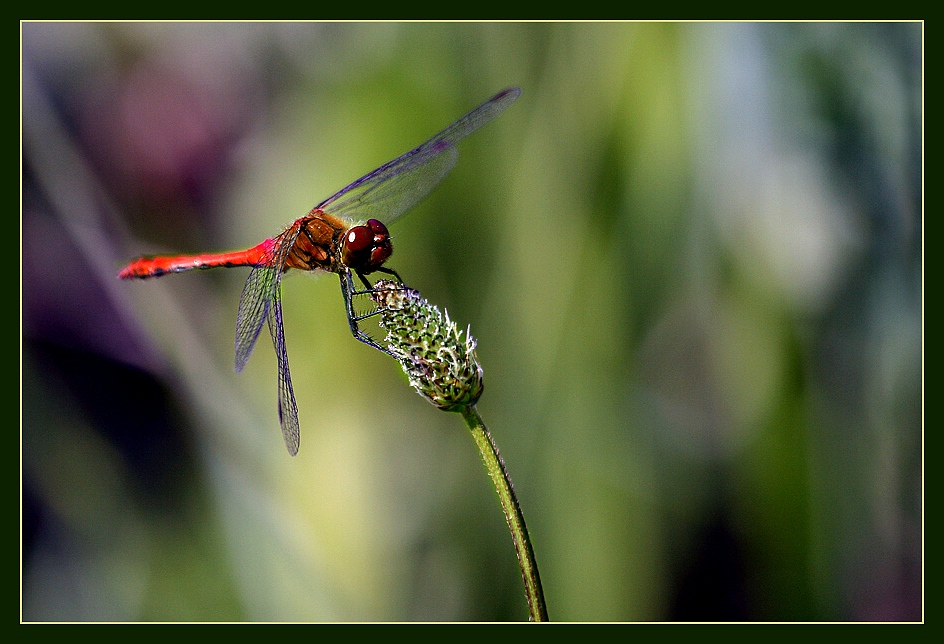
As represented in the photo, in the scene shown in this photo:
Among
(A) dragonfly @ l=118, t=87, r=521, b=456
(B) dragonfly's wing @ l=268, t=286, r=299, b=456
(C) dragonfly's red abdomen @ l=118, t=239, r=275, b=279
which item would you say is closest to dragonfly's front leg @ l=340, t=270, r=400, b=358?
(A) dragonfly @ l=118, t=87, r=521, b=456

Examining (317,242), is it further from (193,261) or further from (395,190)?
(193,261)

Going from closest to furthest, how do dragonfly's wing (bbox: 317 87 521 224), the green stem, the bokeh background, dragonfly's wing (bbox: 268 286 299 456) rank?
the green stem < dragonfly's wing (bbox: 268 286 299 456) < dragonfly's wing (bbox: 317 87 521 224) < the bokeh background

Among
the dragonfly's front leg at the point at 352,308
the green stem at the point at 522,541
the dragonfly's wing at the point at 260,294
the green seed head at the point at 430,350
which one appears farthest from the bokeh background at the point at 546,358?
the green stem at the point at 522,541

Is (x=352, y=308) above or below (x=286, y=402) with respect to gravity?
above

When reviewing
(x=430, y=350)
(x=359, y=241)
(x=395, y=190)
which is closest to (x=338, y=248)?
(x=359, y=241)

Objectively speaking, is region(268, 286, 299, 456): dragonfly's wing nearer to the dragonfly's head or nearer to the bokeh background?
the dragonfly's head

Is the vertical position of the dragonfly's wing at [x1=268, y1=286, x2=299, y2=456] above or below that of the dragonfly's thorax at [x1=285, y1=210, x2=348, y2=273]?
below
